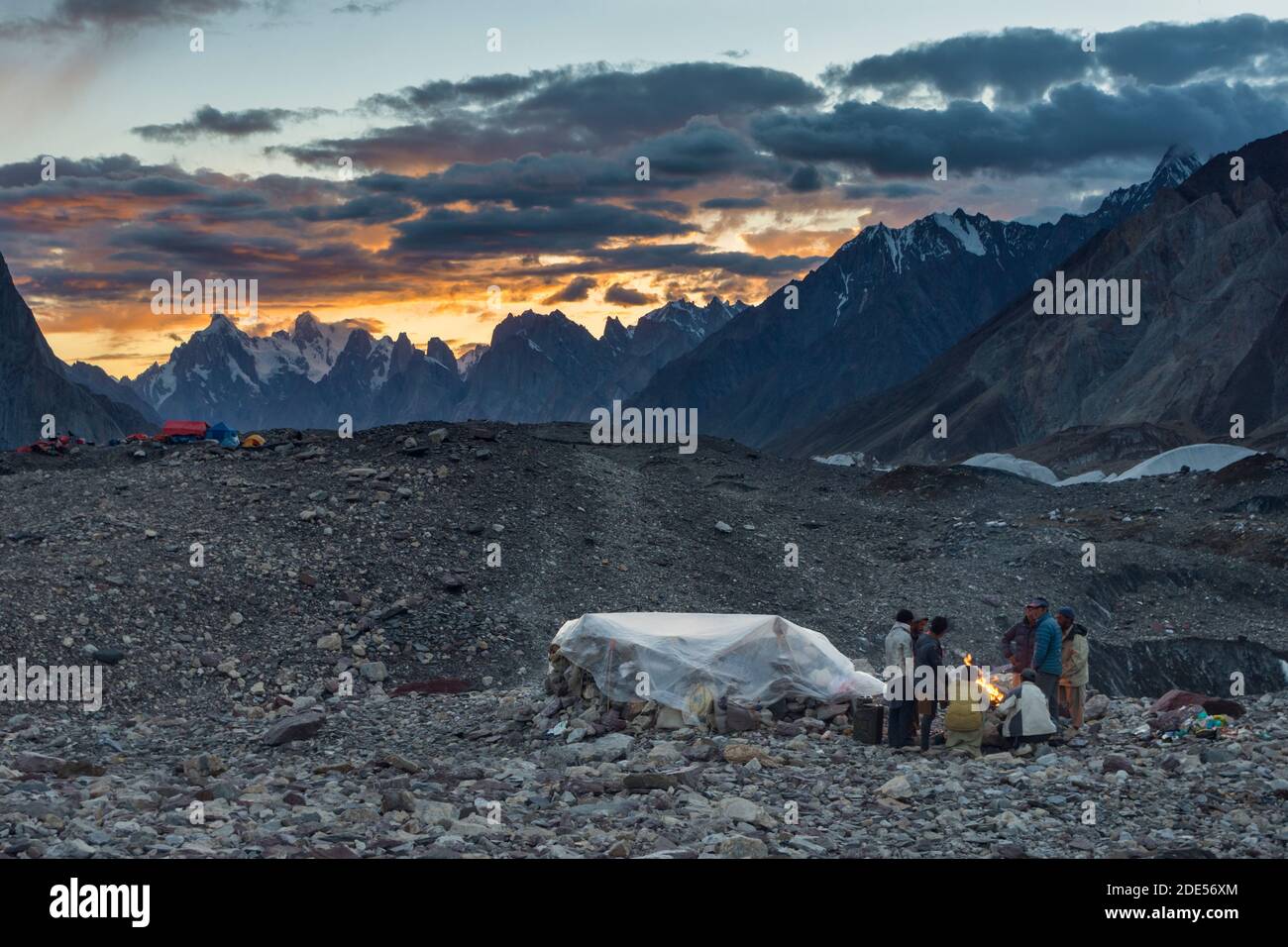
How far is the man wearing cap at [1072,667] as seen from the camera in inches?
616

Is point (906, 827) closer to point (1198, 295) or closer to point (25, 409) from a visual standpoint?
point (1198, 295)

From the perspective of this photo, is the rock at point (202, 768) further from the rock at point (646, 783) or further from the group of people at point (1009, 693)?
the group of people at point (1009, 693)

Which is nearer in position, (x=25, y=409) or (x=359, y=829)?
(x=359, y=829)

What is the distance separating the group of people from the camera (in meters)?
15.1

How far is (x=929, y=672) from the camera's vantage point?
15.1m

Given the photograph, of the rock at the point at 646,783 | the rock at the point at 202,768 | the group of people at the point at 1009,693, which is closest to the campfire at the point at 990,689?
the group of people at the point at 1009,693

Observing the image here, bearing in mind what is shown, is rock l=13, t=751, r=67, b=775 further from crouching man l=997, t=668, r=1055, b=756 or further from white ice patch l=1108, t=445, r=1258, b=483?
white ice patch l=1108, t=445, r=1258, b=483

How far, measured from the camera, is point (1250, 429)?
87.0 m

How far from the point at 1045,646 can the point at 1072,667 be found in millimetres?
703

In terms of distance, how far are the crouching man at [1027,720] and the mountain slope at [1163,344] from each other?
71777 millimetres

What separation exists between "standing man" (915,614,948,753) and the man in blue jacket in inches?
A: 45.9

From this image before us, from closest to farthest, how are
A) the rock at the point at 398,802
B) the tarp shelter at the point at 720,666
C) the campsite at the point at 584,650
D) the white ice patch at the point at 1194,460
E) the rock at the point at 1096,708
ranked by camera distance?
1. the campsite at the point at 584,650
2. the rock at the point at 398,802
3. the tarp shelter at the point at 720,666
4. the rock at the point at 1096,708
5. the white ice patch at the point at 1194,460

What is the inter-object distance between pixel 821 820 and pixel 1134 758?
4.32 m

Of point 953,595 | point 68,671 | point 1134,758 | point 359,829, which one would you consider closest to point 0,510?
point 68,671
